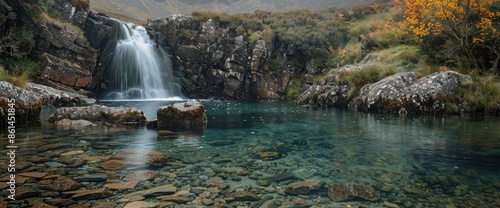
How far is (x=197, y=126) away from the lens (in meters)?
11.1

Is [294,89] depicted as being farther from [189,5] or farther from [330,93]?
[189,5]

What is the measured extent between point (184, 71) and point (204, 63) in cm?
218

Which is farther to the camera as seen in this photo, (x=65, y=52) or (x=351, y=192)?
(x=65, y=52)

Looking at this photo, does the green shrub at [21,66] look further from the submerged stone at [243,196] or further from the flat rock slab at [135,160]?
the submerged stone at [243,196]

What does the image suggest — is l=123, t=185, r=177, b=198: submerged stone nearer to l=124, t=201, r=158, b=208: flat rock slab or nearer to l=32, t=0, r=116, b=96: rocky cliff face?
l=124, t=201, r=158, b=208: flat rock slab

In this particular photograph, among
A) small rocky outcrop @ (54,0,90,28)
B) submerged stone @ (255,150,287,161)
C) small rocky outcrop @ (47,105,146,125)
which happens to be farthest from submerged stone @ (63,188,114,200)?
small rocky outcrop @ (54,0,90,28)

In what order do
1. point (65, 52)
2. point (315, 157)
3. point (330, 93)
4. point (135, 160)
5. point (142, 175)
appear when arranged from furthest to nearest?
point (65, 52), point (330, 93), point (315, 157), point (135, 160), point (142, 175)

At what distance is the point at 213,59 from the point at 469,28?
2171 centimetres

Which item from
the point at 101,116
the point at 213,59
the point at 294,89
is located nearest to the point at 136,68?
the point at 213,59

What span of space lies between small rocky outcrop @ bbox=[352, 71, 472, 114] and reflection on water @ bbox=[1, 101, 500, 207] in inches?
187

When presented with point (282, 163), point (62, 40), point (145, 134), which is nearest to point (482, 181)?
point (282, 163)

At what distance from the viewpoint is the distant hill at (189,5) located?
105463 mm

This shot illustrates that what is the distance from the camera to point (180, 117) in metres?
11.1

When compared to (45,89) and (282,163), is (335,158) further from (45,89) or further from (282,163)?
(45,89)
